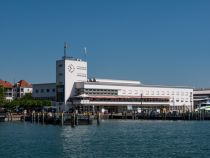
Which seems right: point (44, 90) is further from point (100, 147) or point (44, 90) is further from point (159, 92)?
point (100, 147)

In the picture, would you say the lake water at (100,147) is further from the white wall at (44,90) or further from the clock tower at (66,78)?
the white wall at (44,90)

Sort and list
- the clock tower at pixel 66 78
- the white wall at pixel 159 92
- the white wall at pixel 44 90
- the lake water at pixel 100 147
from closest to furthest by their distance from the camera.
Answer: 1. the lake water at pixel 100 147
2. the clock tower at pixel 66 78
3. the white wall at pixel 159 92
4. the white wall at pixel 44 90

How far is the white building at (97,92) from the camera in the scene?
484 feet

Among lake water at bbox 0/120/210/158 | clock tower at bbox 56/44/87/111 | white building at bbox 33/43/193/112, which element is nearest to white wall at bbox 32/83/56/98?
white building at bbox 33/43/193/112

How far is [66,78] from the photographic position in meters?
147

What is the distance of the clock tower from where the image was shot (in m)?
147

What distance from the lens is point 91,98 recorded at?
148375 millimetres

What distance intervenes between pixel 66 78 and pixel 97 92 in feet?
34.6

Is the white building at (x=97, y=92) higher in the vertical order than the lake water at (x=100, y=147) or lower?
higher

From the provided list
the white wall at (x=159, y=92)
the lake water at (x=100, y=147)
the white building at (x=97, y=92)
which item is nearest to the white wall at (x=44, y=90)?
the white building at (x=97, y=92)

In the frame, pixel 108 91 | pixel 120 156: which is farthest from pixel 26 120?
pixel 120 156

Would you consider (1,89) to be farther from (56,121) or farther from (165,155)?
(165,155)

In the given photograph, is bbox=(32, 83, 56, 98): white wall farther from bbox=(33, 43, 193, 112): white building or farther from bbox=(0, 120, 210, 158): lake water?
bbox=(0, 120, 210, 158): lake water

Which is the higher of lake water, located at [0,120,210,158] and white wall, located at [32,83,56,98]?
white wall, located at [32,83,56,98]
